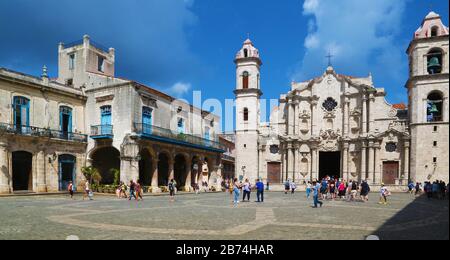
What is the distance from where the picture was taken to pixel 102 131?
26500mm

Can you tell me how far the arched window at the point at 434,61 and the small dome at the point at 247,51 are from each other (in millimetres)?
17815

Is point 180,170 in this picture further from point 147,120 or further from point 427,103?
point 427,103

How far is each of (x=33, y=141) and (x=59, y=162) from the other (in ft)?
8.67

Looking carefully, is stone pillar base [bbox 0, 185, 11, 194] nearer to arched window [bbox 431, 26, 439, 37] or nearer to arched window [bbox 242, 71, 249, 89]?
arched window [bbox 242, 71, 249, 89]

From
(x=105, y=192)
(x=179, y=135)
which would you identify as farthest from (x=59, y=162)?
(x=179, y=135)

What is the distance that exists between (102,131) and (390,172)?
29237 millimetres

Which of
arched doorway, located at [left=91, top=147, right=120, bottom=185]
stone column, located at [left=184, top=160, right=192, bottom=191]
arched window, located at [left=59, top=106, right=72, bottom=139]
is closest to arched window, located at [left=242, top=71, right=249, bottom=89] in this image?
stone column, located at [left=184, top=160, right=192, bottom=191]

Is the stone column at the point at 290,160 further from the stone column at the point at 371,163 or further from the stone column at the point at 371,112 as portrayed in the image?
the stone column at the point at 371,112

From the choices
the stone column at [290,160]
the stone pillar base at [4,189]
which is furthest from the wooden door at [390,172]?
the stone pillar base at [4,189]

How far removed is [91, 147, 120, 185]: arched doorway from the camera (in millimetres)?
28814

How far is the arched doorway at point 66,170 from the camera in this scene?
25125mm

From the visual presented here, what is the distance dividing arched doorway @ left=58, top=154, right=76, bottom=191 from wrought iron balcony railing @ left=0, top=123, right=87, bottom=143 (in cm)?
149

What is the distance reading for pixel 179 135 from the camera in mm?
30953

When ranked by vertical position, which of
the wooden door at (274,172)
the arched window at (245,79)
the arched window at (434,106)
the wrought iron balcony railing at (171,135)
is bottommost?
the wooden door at (274,172)
